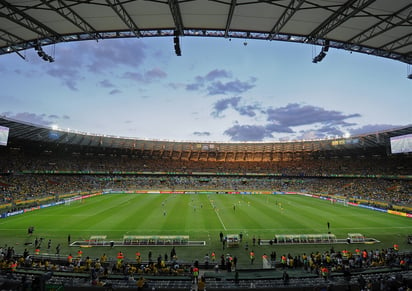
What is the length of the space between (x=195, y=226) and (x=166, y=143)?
67520 millimetres

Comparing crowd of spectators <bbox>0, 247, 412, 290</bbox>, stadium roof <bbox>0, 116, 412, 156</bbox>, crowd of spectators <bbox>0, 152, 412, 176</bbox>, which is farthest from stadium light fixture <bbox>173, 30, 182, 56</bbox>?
crowd of spectators <bbox>0, 152, 412, 176</bbox>

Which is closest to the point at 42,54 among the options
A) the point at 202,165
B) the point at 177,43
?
the point at 177,43

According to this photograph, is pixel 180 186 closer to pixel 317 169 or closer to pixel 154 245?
pixel 317 169

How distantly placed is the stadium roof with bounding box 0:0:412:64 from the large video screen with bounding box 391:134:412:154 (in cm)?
3322

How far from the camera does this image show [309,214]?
124 ft

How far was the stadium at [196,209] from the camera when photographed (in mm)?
11727

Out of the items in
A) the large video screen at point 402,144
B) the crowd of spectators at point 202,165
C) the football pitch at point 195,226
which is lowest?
the football pitch at point 195,226

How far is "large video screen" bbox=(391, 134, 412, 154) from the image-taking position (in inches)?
1592

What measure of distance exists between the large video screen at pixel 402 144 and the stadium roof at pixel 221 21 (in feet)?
109

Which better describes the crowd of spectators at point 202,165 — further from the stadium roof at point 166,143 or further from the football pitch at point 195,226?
the football pitch at point 195,226

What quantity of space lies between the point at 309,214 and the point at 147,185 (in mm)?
50274

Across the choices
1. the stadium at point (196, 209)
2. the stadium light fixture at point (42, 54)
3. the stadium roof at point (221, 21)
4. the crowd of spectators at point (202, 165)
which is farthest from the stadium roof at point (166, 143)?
the stadium roof at point (221, 21)

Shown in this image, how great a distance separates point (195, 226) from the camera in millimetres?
29609

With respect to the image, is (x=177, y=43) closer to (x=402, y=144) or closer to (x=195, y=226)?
(x=195, y=226)
